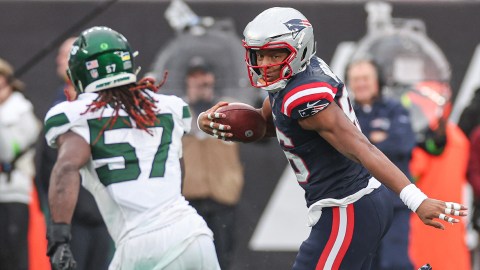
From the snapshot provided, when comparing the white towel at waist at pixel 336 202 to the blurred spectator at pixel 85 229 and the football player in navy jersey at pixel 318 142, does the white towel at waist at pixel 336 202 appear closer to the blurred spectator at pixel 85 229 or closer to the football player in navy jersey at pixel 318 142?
the football player in navy jersey at pixel 318 142

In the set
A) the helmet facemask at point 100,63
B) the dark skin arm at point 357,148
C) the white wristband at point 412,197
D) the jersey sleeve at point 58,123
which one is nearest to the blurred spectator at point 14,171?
the helmet facemask at point 100,63

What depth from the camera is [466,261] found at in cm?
791

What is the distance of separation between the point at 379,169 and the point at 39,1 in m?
4.65

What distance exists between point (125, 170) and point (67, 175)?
0.81ft

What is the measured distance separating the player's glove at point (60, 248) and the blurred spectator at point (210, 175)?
2.82 metres

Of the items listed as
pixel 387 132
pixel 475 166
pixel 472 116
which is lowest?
pixel 475 166

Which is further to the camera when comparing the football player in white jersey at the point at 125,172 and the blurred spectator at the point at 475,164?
the blurred spectator at the point at 475,164

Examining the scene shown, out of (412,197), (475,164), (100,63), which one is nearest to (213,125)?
(100,63)

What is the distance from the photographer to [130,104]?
532 centimetres

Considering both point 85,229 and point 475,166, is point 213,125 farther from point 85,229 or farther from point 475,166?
point 475,166

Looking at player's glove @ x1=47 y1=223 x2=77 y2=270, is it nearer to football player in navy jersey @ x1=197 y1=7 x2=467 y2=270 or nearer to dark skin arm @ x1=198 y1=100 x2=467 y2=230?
football player in navy jersey @ x1=197 y1=7 x2=467 y2=270

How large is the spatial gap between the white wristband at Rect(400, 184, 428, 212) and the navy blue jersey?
15.3 inches

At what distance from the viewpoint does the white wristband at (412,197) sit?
15.1 ft

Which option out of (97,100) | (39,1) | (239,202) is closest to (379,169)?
(97,100)
